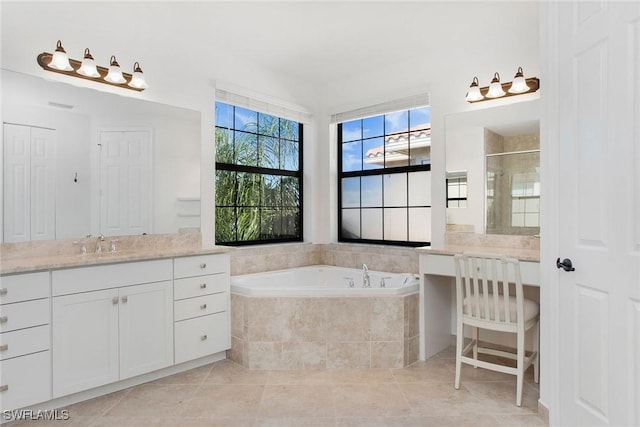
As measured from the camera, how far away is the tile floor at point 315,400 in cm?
212

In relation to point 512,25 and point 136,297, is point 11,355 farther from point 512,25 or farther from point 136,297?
point 512,25

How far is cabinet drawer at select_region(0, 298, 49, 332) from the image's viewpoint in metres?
2.00

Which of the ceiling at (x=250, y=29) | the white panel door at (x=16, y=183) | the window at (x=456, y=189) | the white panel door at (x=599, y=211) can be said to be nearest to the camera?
the white panel door at (x=599, y=211)

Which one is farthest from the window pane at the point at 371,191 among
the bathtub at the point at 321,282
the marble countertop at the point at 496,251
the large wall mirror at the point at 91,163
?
the large wall mirror at the point at 91,163

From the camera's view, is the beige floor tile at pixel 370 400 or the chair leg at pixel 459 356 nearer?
the beige floor tile at pixel 370 400

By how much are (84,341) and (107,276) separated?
399 mm

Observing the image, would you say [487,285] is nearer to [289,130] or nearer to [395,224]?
[395,224]

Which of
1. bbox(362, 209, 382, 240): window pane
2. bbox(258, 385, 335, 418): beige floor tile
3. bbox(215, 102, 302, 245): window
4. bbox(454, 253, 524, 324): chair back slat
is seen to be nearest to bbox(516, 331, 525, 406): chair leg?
bbox(454, 253, 524, 324): chair back slat

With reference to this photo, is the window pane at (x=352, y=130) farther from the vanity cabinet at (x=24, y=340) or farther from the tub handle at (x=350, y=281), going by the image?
the vanity cabinet at (x=24, y=340)

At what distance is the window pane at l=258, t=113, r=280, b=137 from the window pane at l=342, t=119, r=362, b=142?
773 mm

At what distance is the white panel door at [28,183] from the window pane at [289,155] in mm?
2204

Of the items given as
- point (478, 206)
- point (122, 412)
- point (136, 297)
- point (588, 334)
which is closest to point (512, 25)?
point (478, 206)

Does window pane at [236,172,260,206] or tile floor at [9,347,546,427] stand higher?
window pane at [236,172,260,206]

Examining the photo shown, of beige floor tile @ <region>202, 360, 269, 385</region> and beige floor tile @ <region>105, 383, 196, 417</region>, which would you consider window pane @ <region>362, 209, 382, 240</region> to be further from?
beige floor tile @ <region>105, 383, 196, 417</region>
